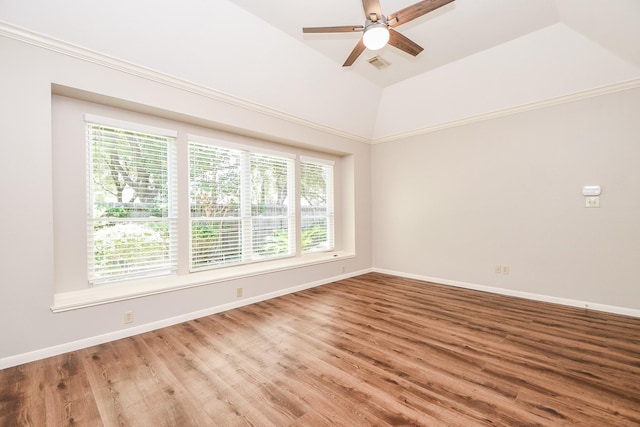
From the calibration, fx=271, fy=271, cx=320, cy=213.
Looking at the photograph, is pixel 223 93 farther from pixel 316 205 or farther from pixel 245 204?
pixel 316 205

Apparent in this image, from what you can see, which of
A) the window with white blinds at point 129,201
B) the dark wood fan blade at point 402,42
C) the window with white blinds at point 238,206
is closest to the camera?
the dark wood fan blade at point 402,42

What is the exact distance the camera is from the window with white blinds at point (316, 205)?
5.09m

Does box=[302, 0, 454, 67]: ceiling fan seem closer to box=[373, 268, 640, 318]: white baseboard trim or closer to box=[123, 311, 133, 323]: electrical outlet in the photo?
box=[123, 311, 133, 323]: electrical outlet

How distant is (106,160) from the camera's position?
119 inches

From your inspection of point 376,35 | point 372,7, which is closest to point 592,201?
point 376,35

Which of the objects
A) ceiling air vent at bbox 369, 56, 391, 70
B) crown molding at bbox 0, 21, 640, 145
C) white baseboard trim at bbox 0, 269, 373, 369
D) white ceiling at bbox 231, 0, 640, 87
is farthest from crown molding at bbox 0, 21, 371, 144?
white baseboard trim at bbox 0, 269, 373, 369

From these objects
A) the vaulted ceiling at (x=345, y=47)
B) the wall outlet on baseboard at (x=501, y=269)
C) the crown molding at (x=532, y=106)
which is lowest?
the wall outlet on baseboard at (x=501, y=269)

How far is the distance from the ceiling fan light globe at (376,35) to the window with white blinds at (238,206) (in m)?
2.46

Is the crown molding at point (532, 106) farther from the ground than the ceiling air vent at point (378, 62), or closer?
closer

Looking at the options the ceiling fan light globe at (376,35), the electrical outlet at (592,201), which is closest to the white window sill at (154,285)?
the ceiling fan light globe at (376,35)

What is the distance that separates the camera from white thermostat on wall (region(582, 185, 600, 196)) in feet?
11.3

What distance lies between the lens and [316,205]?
5320 mm

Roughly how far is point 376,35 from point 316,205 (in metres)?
3.35

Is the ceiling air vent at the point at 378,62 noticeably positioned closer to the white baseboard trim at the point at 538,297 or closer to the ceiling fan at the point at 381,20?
the ceiling fan at the point at 381,20
